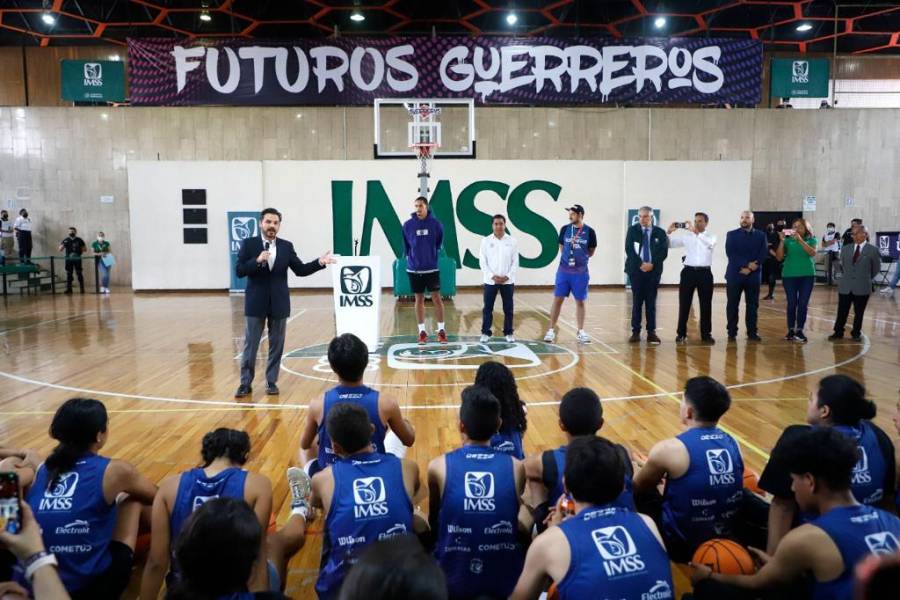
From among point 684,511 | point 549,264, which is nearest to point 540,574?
point 684,511

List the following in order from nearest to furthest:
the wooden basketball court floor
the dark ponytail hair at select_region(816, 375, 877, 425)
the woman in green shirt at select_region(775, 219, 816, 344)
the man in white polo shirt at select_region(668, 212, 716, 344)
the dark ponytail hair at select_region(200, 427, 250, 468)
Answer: the dark ponytail hair at select_region(200, 427, 250, 468) → the dark ponytail hair at select_region(816, 375, 877, 425) → the wooden basketball court floor → the man in white polo shirt at select_region(668, 212, 716, 344) → the woman in green shirt at select_region(775, 219, 816, 344)

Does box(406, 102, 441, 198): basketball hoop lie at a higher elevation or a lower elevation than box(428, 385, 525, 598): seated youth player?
higher

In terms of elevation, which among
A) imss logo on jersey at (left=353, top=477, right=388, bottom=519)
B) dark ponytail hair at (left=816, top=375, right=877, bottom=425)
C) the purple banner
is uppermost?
the purple banner

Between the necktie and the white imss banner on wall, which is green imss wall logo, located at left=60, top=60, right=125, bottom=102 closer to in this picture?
the white imss banner on wall

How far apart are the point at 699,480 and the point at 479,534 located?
3.11 ft

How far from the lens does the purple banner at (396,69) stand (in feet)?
49.3

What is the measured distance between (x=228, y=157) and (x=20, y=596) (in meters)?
17.7

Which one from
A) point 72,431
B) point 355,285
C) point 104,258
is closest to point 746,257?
point 355,285

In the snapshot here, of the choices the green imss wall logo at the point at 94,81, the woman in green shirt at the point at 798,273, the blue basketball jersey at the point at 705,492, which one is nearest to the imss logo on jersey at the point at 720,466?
the blue basketball jersey at the point at 705,492

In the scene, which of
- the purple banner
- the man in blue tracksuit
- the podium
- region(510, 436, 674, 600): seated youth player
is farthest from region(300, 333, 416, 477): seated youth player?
the purple banner

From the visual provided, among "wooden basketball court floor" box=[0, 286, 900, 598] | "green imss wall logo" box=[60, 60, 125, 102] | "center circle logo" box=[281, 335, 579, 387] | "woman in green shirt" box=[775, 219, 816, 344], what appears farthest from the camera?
"green imss wall logo" box=[60, 60, 125, 102]

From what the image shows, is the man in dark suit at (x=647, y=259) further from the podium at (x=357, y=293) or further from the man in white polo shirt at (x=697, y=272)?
the podium at (x=357, y=293)

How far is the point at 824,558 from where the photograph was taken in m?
1.88

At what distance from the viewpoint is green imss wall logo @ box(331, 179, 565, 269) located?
16.8 metres
